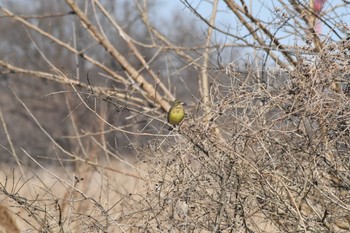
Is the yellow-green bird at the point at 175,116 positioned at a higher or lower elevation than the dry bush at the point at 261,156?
higher

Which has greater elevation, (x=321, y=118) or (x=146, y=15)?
(x=146, y=15)

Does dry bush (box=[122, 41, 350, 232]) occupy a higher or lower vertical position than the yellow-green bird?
lower

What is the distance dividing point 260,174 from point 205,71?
144 centimetres

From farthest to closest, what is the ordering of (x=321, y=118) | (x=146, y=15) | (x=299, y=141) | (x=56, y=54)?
(x=56, y=54) < (x=146, y=15) < (x=299, y=141) < (x=321, y=118)

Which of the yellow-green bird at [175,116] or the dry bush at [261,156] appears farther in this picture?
the yellow-green bird at [175,116]

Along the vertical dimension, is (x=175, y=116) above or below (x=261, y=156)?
above

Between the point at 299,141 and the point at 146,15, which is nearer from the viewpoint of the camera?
the point at 299,141

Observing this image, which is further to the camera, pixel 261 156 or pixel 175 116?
pixel 175 116

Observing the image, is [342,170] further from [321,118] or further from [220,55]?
[220,55]

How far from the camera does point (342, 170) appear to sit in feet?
12.9

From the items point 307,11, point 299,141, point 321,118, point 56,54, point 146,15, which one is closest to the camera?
point 321,118

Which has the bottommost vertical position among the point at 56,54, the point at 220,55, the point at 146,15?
the point at 220,55

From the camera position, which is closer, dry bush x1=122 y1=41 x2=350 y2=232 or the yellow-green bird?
dry bush x1=122 y1=41 x2=350 y2=232

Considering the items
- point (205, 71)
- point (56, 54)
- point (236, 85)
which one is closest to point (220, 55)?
point (205, 71)
